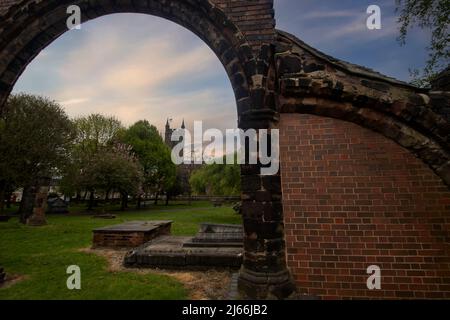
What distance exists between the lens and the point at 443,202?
3971 millimetres

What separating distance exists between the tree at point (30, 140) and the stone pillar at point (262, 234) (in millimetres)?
17738

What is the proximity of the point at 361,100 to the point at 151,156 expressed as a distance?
94.9ft

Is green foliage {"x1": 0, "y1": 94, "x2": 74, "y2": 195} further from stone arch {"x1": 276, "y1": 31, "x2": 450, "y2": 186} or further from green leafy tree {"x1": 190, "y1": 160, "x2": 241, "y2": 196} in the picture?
stone arch {"x1": 276, "y1": 31, "x2": 450, "y2": 186}

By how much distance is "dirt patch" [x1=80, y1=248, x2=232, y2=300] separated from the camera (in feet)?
14.4

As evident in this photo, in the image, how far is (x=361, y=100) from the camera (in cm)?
417

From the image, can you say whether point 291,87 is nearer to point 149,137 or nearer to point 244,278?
point 244,278

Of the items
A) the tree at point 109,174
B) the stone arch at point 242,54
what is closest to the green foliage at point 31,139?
the tree at point 109,174

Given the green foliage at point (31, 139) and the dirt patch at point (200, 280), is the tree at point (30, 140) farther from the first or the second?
the dirt patch at point (200, 280)

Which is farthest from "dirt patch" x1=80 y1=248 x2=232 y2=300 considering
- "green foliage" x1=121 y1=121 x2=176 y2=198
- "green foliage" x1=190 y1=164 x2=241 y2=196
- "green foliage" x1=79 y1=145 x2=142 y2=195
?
"green foliage" x1=121 y1=121 x2=176 y2=198

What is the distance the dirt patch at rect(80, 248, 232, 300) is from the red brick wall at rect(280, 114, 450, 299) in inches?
57.0

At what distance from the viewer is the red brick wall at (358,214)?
3.88 metres

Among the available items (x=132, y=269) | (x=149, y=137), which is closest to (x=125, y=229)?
(x=132, y=269)

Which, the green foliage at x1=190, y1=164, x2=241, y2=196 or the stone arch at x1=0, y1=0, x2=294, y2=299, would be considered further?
the green foliage at x1=190, y1=164, x2=241, y2=196

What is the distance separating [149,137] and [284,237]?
30861 mm
